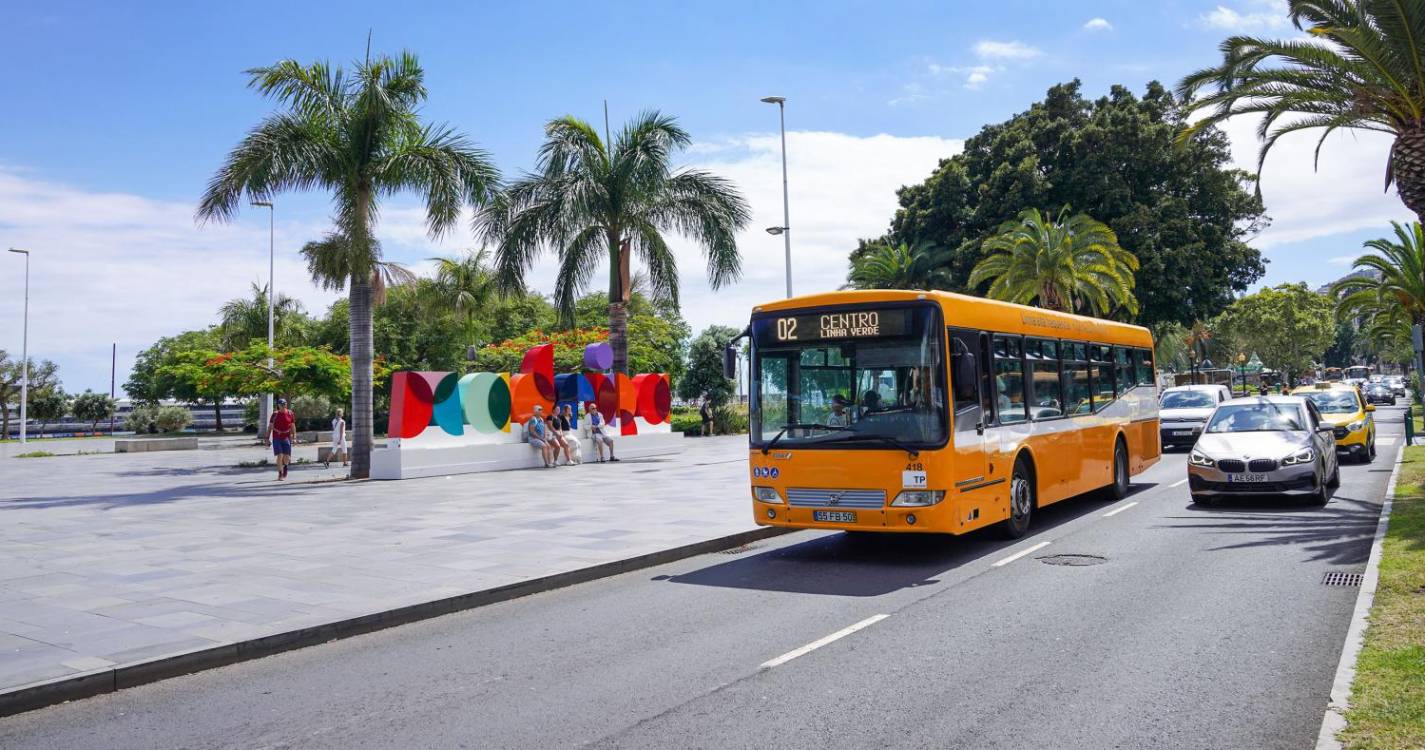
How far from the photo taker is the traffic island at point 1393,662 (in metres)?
4.65

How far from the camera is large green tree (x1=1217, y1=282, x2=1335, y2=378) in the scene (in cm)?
6912

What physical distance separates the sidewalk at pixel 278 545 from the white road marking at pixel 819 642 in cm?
339

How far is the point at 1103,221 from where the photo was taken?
42.2 m

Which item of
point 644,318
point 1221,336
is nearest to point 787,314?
point 644,318

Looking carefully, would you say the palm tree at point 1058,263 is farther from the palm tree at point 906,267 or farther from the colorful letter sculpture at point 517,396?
the colorful letter sculpture at point 517,396

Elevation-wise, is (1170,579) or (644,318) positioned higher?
(644,318)

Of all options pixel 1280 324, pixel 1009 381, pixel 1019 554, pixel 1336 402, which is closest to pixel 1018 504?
pixel 1019 554

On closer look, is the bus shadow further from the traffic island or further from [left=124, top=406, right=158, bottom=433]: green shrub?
[left=124, top=406, right=158, bottom=433]: green shrub

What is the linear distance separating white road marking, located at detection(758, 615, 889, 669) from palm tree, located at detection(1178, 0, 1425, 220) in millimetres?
10713

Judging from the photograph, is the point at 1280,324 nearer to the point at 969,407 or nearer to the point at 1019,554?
the point at 1019,554

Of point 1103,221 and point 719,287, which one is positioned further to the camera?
point 1103,221

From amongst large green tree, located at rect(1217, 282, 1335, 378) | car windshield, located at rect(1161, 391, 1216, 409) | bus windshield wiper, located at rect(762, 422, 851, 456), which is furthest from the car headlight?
large green tree, located at rect(1217, 282, 1335, 378)

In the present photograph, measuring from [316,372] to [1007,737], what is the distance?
27.3m

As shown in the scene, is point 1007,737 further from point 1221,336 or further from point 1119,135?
point 1221,336
